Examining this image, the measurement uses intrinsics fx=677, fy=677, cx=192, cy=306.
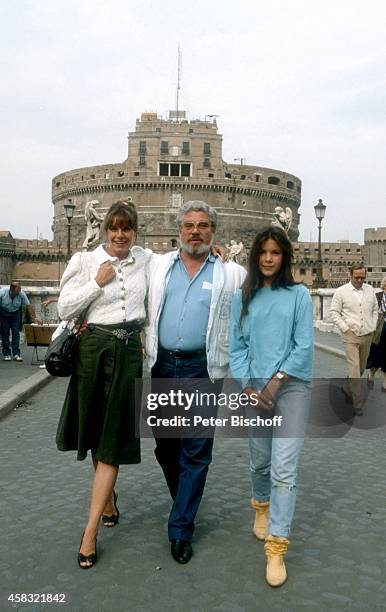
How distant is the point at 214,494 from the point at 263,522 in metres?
0.76

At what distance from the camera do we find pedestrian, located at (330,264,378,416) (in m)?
6.68

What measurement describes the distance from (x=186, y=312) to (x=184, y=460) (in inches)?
28.5

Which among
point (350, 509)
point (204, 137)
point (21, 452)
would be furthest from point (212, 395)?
point (204, 137)

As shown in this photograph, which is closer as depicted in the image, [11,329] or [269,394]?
[269,394]

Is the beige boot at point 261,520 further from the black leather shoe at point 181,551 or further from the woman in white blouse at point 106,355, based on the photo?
the woman in white blouse at point 106,355

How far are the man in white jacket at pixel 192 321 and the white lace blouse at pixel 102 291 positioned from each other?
0.27 feet

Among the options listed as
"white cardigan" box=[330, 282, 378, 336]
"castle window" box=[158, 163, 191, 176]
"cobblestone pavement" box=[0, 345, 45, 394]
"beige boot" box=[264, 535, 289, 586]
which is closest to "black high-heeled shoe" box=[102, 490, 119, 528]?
"beige boot" box=[264, 535, 289, 586]

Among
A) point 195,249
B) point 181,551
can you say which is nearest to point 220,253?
point 195,249

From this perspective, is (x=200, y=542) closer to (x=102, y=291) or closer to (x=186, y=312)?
(x=186, y=312)

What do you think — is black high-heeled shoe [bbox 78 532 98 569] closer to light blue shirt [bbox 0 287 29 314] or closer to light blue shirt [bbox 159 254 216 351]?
light blue shirt [bbox 159 254 216 351]

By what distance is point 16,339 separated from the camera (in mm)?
10836

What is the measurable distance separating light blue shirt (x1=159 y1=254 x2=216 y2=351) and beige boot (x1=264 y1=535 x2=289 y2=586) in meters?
0.96

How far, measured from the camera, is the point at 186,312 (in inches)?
132

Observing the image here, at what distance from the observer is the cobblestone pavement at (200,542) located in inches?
107
